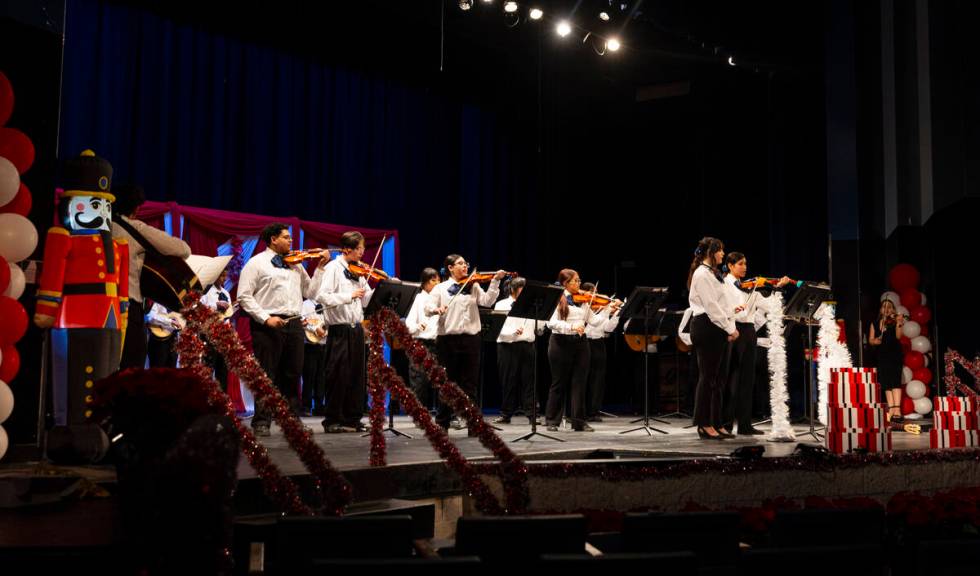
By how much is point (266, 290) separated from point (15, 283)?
2.49 meters

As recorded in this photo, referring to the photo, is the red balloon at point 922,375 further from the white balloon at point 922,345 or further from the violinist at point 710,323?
the violinist at point 710,323

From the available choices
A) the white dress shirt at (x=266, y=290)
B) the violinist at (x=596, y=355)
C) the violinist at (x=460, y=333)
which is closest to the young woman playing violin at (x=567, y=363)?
the violinist at (x=460, y=333)

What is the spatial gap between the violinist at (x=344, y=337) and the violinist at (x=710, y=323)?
2899 millimetres

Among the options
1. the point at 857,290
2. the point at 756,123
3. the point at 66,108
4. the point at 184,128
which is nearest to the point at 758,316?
the point at 857,290

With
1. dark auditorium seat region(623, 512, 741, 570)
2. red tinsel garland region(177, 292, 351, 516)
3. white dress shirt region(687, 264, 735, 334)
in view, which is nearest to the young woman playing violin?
white dress shirt region(687, 264, 735, 334)

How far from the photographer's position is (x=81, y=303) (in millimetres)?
5328

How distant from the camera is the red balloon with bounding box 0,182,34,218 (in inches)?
216

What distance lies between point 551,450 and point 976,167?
728 centimetres

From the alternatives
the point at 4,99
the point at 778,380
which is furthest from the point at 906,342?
the point at 4,99

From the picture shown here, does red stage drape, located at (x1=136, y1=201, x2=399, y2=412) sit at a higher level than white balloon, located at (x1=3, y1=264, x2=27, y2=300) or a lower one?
higher

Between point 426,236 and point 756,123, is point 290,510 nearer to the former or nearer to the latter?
point 426,236

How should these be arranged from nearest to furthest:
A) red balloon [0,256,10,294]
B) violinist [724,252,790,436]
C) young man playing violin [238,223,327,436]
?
red balloon [0,256,10,294], young man playing violin [238,223,327,436], violinist [724,252,790,436]

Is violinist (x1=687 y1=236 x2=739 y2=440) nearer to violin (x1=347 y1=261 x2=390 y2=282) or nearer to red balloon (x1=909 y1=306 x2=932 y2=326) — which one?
violin (x1=347 y1=261 x2=390 y2=282)

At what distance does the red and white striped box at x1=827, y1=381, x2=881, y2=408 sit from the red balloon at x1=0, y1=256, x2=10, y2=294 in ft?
18.3
